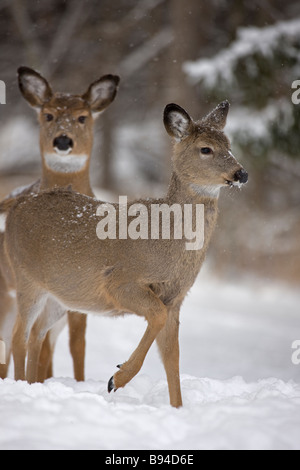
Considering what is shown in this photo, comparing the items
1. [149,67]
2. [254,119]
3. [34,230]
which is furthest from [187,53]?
[34,230]

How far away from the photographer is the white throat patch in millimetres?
7176

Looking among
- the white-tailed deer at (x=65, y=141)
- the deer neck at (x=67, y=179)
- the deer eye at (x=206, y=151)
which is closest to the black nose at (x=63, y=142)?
the white-tailed deer at (x=65, y=141)

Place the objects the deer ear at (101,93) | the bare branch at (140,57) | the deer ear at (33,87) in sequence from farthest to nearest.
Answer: the bare branch at (140,57) < the deer ear at (101,93) < the deer ear at (33,87)

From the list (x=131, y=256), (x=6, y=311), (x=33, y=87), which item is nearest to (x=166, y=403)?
(x=131, y=256)

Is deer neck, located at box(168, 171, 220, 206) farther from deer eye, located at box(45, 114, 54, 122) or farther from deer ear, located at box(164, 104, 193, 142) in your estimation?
deer eye, located at box(45, 114, 54, 122)

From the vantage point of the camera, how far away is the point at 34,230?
592cm

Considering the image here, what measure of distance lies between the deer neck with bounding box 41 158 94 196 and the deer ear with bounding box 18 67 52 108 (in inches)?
27.9

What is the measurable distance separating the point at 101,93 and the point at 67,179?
106cm

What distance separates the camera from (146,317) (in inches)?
205

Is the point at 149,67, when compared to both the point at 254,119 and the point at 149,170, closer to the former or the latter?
the point at 149,170

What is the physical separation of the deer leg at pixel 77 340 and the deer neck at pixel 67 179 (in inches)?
47.6

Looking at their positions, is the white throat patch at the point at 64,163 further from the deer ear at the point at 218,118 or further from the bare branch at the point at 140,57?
the bare branch at the point at 140,57

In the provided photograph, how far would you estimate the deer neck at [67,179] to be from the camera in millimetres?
7211

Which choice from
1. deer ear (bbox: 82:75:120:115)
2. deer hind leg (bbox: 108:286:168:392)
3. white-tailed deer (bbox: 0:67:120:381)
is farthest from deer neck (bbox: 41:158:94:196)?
deer hind leg (bbox: 108:286:168:392)
